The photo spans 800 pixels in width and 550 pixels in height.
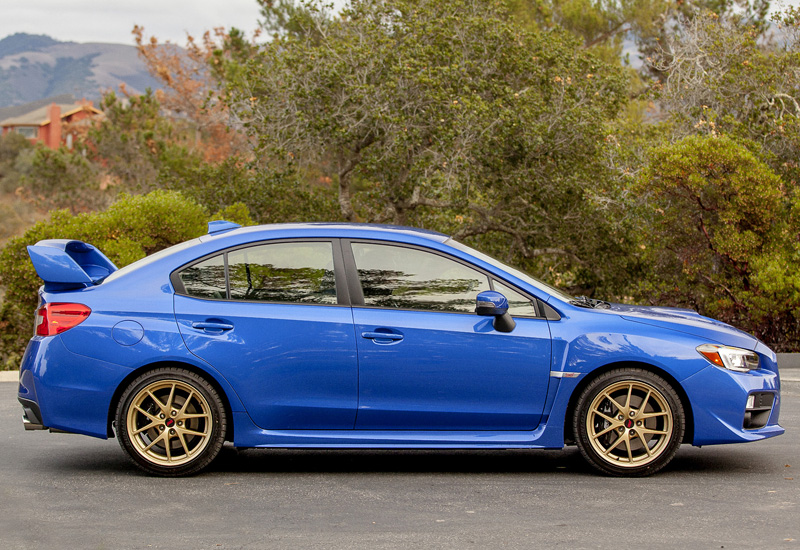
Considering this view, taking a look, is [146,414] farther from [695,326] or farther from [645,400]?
[695,326]

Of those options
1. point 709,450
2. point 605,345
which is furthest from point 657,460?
point 709,450

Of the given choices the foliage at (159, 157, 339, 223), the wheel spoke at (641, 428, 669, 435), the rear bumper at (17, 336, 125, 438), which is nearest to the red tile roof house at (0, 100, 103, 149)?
the foliage at (159, 157, 339, 223)

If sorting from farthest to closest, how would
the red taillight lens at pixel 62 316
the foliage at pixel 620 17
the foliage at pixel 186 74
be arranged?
1. the foliage at pixel 186 74
2. the foliage at pixel 620 17
3. the red taillight lens at pixel 62 316

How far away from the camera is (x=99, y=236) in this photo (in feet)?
45.8

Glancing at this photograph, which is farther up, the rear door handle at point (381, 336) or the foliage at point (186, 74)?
the foliage at point (186, 74)

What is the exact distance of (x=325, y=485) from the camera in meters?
6.09

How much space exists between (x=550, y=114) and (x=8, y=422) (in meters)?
11.1

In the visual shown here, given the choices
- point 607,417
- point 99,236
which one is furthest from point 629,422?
point 99,236

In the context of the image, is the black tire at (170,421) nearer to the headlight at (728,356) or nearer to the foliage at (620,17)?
the headlight at (728,356)

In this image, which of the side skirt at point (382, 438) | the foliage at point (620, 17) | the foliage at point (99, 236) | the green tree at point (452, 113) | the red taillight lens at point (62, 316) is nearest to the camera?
the side skirt at point (382, 438)

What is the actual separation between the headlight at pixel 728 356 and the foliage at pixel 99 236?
9.25 metres

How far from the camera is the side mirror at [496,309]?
599 centimetres

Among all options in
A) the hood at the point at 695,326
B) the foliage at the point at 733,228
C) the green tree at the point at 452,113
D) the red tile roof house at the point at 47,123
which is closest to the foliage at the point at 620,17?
the green tree at the point at 452,113

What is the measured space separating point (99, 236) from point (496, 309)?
9475mm
